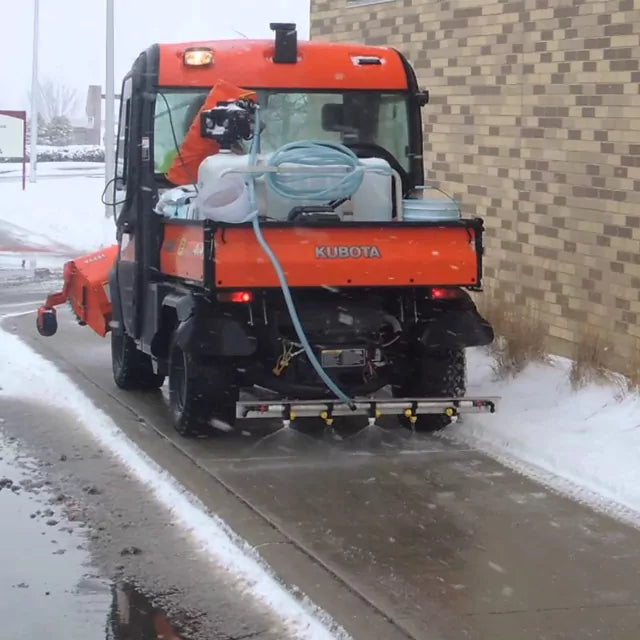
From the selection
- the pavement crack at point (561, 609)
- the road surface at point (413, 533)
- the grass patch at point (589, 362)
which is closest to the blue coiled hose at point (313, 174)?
the road surface at point (413, 533)

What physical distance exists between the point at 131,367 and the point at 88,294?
970mm

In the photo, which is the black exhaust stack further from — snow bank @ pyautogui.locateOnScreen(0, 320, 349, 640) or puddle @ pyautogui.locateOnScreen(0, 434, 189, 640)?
puddle @ pyautogui.locateOnScreen(0, 434, 189, 640)

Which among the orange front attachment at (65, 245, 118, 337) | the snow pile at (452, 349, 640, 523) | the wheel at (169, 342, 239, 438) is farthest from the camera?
the orange front attachment at (65, 245, 118, 337)

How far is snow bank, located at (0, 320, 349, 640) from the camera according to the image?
5.40m

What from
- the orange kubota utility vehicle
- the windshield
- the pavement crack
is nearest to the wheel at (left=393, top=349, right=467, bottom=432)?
the orange kubota utility vehicle

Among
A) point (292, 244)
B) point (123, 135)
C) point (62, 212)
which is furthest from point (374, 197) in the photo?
point (62, 212)

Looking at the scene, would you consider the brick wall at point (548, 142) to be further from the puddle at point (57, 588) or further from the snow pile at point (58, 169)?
the snow pile at point (58, 169)

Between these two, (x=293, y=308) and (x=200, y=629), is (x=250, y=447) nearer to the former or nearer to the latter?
(x=293, y=308)

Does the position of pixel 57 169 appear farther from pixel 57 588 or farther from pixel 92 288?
pixel 57 588

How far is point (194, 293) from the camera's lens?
8227mm

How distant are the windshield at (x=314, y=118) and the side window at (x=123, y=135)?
17.8 inches

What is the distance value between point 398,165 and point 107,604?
4953mm

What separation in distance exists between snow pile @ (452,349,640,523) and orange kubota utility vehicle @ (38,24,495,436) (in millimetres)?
349

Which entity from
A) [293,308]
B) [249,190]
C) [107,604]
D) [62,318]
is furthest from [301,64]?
[62,318]
